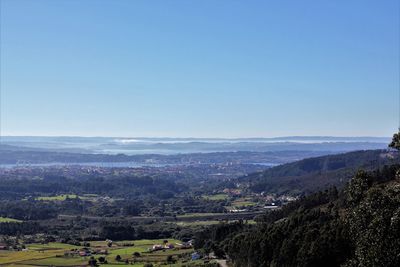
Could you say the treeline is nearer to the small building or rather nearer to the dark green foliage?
the dark green foliage

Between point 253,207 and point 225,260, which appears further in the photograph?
point 253,207

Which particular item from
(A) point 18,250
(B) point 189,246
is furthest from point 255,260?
(A) point 18,250

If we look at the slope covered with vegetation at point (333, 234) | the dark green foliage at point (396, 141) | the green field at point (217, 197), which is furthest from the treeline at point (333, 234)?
the green field at point (217, 197)

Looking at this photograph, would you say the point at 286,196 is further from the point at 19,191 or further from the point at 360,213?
the point at 360,213

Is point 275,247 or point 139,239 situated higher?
point 275,247

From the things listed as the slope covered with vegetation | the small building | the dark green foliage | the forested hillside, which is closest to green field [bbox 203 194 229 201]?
the forested hillside

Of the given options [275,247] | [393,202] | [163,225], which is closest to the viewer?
[393,202]

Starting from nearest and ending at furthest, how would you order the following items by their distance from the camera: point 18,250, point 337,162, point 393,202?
point 393,202, point 18,250, point 337,162
